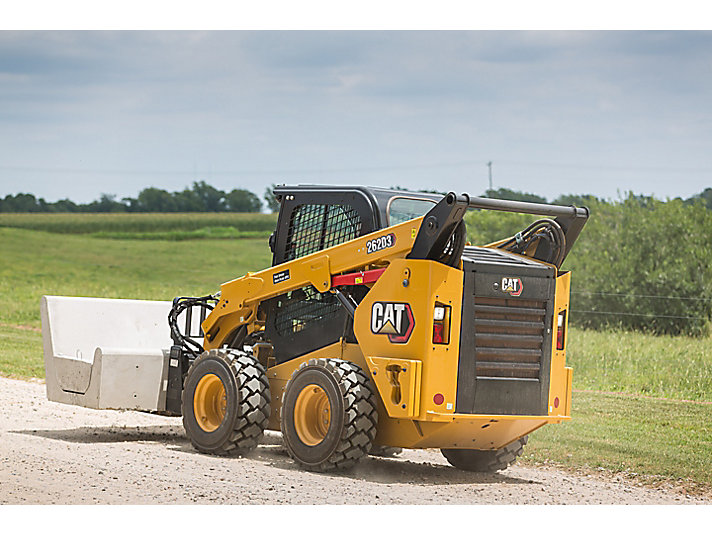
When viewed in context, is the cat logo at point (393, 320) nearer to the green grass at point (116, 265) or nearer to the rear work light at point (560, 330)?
the rear work light at point (560, 330)

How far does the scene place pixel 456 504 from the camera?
6004 millimetres

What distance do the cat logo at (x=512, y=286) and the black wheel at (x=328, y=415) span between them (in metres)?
1.07

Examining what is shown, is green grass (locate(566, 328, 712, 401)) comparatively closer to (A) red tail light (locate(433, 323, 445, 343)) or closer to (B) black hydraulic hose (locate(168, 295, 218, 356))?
(B) black hydraulic hose (locate(168, 295, 218, 356))

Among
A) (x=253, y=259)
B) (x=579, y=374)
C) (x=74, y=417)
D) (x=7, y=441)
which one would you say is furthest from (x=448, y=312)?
(x=253, y=259)

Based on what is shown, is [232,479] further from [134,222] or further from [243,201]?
[134,222]

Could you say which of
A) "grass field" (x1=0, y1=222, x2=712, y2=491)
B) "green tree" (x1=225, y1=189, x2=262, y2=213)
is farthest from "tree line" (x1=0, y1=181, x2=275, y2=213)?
"grass field" (x1=0, y1=222, x2=712, y2=491)

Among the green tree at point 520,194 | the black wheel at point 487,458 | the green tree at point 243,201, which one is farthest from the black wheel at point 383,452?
the green tree at point 243,201

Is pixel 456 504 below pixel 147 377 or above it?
below

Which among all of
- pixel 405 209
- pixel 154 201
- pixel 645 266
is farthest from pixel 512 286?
pixel 154 201

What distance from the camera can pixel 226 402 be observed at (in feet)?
23.5

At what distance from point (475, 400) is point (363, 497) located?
96 centimetres

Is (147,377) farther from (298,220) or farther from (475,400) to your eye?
(475,400)

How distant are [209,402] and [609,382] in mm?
7417

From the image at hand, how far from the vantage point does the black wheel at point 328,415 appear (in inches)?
248
